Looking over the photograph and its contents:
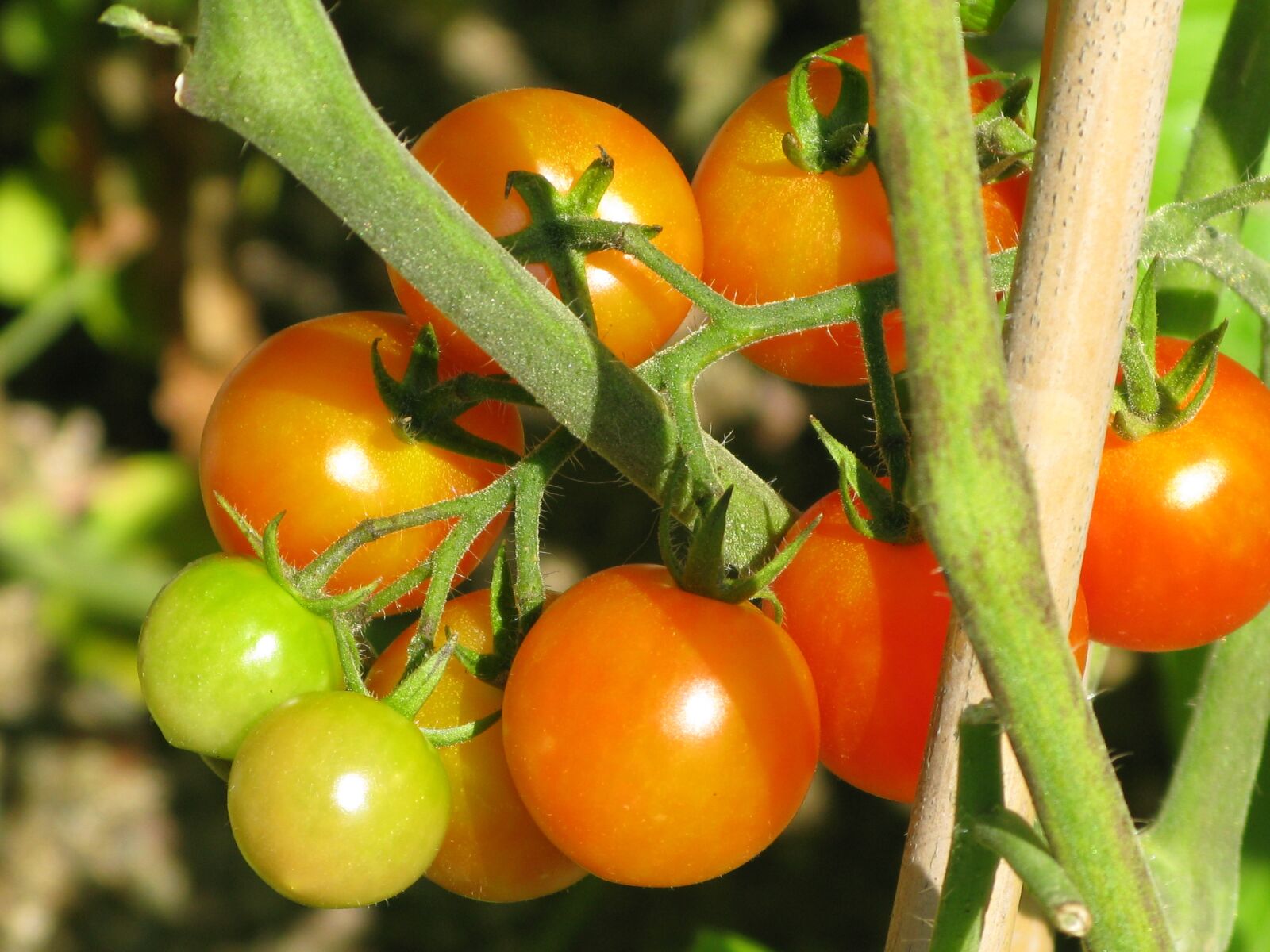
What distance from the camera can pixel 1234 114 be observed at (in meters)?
0.71

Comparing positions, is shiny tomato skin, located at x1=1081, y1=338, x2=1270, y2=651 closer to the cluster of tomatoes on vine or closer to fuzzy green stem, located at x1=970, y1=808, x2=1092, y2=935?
the cluster of tomatoes on vine

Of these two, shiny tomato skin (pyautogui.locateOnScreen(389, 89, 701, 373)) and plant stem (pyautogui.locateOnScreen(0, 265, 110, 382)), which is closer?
shiny tomato skin (pyautogui.locateOnScreen(389, 89, 701, 373))

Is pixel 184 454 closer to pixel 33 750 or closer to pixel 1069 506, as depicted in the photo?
pixel 33 750

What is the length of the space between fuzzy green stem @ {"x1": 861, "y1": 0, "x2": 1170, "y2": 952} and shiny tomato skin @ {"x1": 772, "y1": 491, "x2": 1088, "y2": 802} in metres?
0.16

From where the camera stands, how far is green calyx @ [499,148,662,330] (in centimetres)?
56

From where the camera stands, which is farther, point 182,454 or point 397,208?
point 182,454

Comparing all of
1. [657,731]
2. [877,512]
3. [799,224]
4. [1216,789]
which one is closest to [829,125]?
[799,224]

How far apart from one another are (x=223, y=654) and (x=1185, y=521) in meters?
0.41

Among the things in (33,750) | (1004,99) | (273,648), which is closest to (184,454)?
(33,750)

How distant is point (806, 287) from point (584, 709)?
0.73 feet

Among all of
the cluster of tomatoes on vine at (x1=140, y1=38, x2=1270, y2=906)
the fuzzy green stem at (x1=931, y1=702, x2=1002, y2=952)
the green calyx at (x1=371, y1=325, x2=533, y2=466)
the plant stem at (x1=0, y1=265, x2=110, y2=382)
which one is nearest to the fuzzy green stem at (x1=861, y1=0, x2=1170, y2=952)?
the fuzzy green stem at (x1=931, y1=702, x2=1002, y2=952)

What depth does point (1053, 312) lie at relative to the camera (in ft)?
1.43

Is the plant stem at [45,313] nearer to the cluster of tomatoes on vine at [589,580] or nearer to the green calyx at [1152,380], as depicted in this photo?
the cluster of tomatoes on vine at [589,580]

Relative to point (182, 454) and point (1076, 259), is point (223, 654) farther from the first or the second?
point (182, 454)
